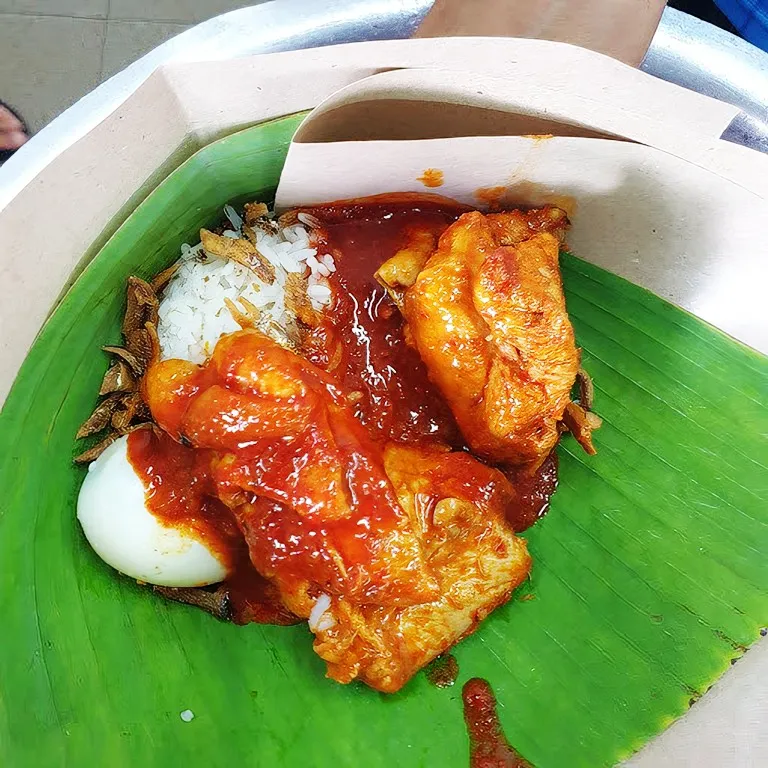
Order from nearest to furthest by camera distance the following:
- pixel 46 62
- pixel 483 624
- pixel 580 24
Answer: pixel 580 24 → pixel 483 624 → pixel 46 62

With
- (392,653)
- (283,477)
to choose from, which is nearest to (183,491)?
(283,477)

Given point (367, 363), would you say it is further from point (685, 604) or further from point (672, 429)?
point (685, 604)

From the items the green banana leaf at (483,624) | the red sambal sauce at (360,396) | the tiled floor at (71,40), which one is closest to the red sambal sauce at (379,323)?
the red sambal sauce at (360,396)

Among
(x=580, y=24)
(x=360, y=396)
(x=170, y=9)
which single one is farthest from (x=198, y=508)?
(x=170, y=9)

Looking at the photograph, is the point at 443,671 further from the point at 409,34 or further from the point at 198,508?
the point at 409,34

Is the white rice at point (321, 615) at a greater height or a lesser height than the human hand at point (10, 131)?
lesser

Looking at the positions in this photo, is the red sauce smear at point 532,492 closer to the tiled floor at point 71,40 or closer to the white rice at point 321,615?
the white rice at point 321,615
